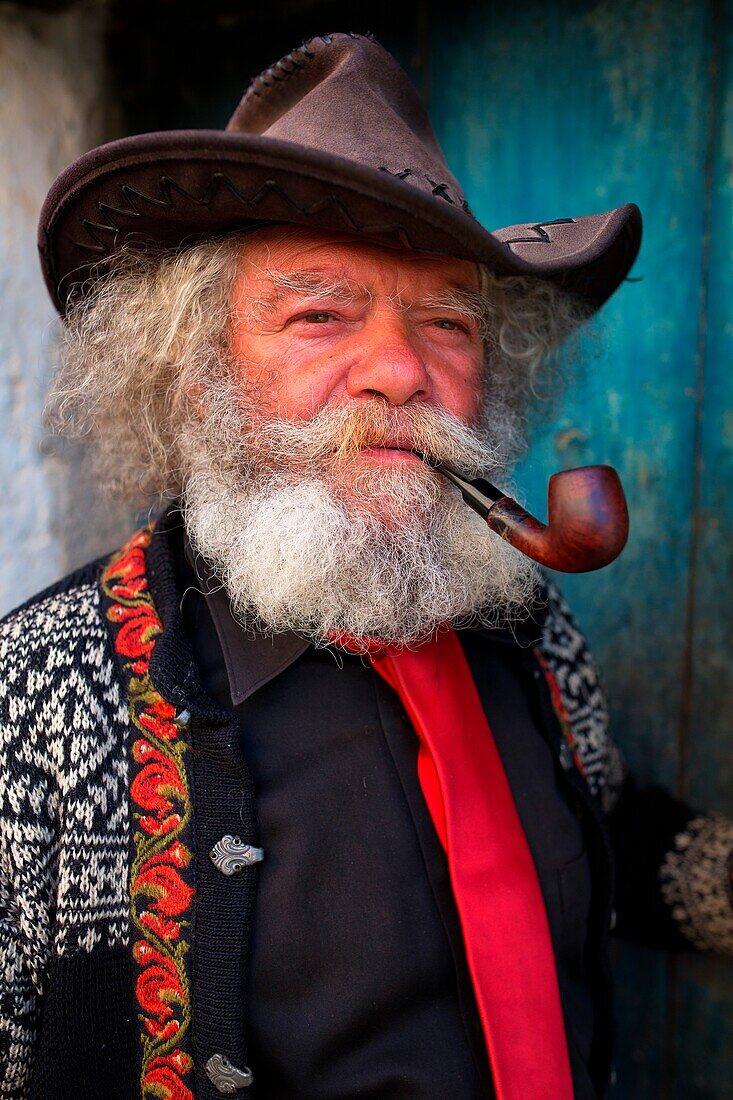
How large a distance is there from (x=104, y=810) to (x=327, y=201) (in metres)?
0.84

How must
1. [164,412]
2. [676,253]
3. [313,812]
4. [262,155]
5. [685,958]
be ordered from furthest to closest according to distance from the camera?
1. [685,958]
2. [676,253]
3. [164,412]
4. [313,812]
5. [262,155]

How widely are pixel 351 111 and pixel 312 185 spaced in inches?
9.0

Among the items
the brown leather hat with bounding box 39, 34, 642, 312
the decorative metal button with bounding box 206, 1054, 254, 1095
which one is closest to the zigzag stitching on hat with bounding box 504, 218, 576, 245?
the brown leather hat with bounding box 39, 34, 642, 312

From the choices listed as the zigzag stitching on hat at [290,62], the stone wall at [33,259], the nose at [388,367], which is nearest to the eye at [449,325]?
the nose at [388,367]

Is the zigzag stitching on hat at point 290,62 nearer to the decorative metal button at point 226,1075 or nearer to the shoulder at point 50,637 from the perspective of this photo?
the shoulder at point 50,637

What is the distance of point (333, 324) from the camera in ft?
4.00

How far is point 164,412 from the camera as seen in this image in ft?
4.67

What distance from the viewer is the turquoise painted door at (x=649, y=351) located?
5.25ft

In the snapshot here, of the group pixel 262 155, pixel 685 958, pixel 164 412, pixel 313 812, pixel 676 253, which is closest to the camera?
pixel 262 155

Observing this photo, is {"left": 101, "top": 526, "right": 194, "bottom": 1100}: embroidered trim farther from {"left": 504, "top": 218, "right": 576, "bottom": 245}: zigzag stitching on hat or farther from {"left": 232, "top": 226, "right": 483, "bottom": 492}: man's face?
{"left": 504, "top": 218, "right": 576, "bottom": 245}: zigzag stitching on hat

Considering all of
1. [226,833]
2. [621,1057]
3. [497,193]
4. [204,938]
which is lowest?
[621,1057]

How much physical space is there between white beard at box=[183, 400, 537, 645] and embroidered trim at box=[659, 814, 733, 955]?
681 mm

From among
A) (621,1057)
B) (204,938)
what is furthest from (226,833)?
(621,1057)

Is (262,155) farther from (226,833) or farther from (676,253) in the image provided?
(676,253)
